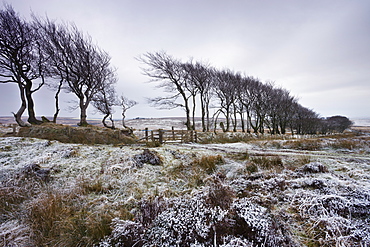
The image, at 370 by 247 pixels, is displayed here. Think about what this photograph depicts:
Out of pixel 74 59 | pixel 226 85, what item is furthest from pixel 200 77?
pixel 74 59

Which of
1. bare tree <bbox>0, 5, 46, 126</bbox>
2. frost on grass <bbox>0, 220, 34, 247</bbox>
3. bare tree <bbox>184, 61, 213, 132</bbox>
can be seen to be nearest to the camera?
frost on grass <bbox>0, 220, 34, 247</bbox>

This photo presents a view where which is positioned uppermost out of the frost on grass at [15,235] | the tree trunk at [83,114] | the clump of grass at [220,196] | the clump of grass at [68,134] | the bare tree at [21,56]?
the bare tree at [21,56]

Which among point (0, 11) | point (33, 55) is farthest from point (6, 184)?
point (33, 55)

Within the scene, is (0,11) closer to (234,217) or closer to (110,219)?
(110,219)

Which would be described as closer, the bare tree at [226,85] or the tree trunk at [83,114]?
the tree trunk at [83,114]

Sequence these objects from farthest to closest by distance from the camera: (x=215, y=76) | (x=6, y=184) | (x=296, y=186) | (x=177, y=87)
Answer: (x=215, y=76) → (x=177, y=87) → (x=6, y=184) → (x=296, y=186)

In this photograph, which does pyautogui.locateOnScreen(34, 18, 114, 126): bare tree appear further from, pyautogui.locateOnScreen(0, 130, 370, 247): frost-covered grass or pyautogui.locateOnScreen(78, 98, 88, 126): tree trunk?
pyautogui.locateOnScreen(0, 130, 370, 247): frost-covered grass

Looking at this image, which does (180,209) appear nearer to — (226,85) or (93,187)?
(93,187)

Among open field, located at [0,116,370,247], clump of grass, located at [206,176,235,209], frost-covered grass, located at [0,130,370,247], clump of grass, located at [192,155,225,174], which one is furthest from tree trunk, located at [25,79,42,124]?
clump of grass, located at [206,176,235,209]

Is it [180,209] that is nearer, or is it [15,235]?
[15,235]

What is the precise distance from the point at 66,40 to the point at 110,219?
18838mm

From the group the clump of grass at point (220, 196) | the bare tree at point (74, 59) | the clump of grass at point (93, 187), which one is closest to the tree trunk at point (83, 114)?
the bare tree at point (74, 59)

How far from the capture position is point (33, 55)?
1492cm

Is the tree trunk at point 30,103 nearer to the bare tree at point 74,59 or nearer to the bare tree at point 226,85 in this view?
the bare tree at point 74,59
